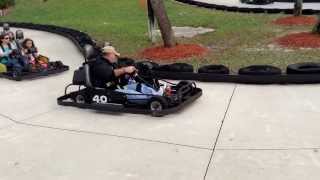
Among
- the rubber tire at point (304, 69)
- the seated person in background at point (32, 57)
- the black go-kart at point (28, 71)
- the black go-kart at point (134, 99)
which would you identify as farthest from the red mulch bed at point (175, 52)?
the black go-kart at point (134, 99)

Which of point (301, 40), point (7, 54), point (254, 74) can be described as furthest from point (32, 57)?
point (301, 40)

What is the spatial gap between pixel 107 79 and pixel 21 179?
241cm

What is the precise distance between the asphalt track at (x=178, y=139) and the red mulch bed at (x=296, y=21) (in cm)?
713

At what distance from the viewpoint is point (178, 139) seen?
5.96 meters

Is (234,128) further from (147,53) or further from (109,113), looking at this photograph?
(147,53)

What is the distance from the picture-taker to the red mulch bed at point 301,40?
1109 cm

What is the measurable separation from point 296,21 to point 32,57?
8094mm

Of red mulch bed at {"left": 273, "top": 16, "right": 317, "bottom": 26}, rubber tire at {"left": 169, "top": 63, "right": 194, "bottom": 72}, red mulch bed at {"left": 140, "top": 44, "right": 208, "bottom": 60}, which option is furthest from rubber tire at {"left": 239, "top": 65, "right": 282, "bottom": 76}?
red mulch bed at {"left": 273, "top": 16, "right": 317, "bottom": 26}

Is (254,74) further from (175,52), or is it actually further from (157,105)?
(175,52)

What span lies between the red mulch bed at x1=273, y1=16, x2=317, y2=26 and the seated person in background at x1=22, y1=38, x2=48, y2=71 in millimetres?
7541

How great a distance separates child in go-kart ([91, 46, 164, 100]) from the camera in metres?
7.01

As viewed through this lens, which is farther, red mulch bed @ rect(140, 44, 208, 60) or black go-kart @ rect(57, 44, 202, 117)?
red mulch bed @ rect(140, 44, 208, 60)

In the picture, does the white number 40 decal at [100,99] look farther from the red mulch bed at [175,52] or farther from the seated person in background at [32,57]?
the red mulch bed at [175,52]

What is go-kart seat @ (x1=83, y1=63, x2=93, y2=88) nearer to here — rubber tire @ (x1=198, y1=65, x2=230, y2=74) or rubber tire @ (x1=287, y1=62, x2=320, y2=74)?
rubber tire @ (x1=198, y1=65, x2=230, y2=74)
